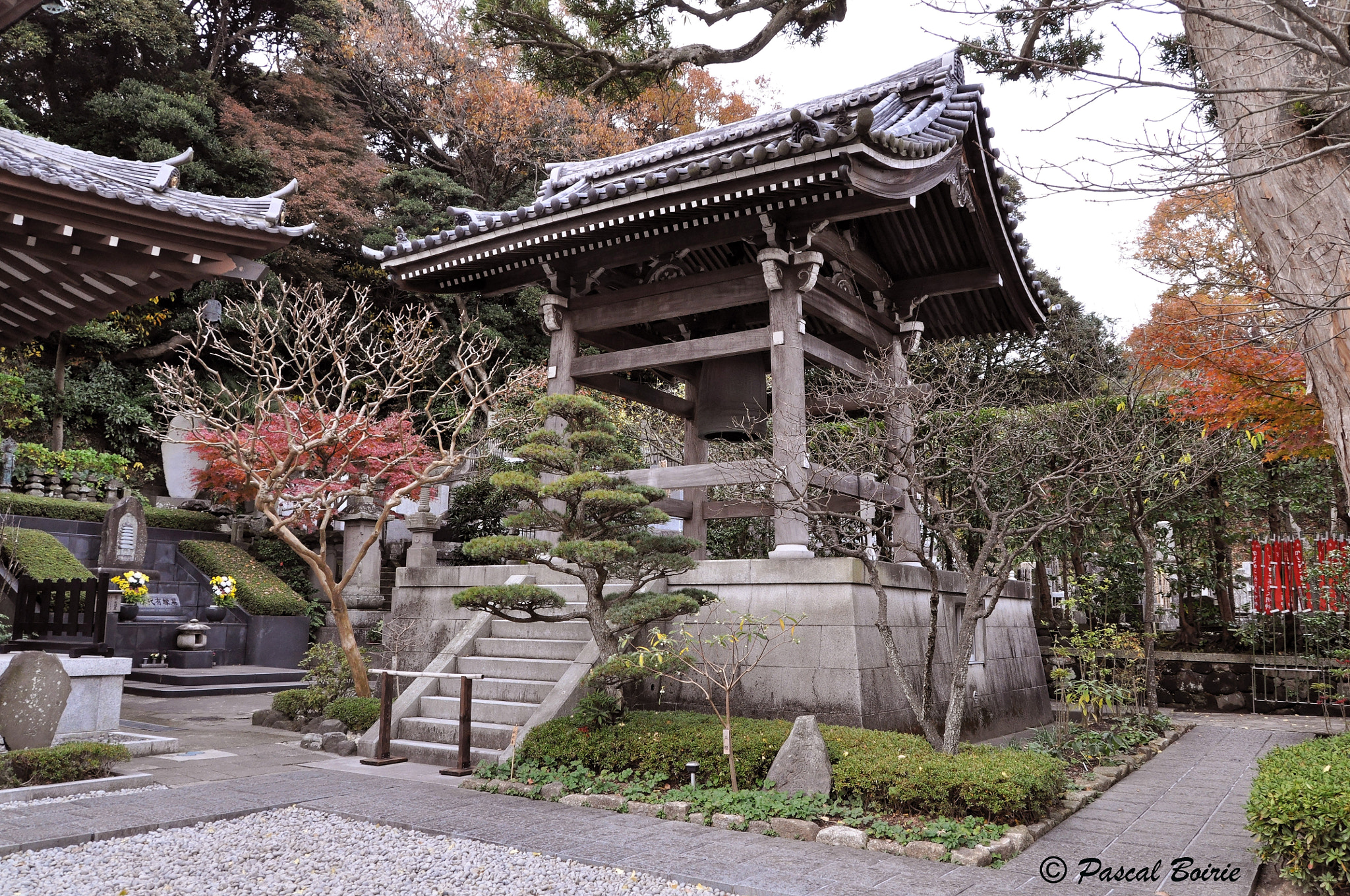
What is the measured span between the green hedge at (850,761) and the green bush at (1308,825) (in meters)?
1.38

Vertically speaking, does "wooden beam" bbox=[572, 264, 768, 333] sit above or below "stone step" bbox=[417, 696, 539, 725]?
above

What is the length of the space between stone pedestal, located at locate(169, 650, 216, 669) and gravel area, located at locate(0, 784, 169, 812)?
30.9 ft

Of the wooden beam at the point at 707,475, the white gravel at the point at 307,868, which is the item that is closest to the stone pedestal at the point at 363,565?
the wooden beam at the point at 707,475

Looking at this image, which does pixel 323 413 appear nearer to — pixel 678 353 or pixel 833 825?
pixel 678 353

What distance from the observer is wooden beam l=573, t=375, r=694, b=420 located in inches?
383

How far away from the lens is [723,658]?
7734 millimetres

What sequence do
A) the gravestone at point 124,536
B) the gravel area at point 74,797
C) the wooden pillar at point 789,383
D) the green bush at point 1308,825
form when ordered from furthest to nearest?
the gravestone at point 124,536 < the wooden pillar at point 789,383 < the gravel area at point 74,797 < the green bush at point 1308,825

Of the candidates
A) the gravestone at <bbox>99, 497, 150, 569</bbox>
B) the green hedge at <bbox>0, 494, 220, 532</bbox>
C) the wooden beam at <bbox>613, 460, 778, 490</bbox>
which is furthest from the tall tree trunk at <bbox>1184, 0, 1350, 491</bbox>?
the green hedge at <bbox>0, 494, 220, 532</bbox>

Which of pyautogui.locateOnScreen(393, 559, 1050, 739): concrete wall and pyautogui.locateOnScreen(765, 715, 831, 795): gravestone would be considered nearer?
pyautogui.locateOnScreen(765, 715, 831, 795): gravestone

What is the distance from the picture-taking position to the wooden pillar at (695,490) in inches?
394

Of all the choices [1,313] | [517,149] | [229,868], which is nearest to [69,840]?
[229,868]

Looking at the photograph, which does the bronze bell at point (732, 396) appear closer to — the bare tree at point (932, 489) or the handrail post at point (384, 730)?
the bare tree at point (932, 489)

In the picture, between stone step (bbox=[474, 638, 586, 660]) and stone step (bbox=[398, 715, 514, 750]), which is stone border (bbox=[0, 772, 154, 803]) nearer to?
stone step (bbox=[398, 715, 514, 750])

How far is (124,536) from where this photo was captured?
46.6 ft
